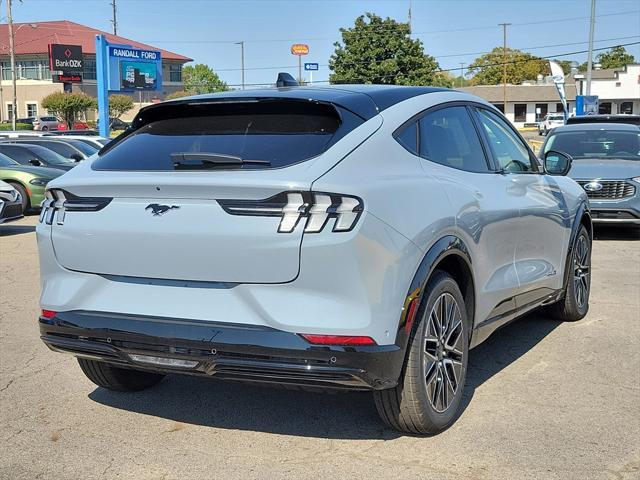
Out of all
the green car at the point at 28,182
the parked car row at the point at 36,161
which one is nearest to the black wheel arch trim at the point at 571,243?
the parked car row at the point at 36,161

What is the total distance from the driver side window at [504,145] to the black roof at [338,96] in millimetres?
874

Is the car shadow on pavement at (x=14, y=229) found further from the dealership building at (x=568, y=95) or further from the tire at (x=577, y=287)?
the dealership building at (x=568, y=95)

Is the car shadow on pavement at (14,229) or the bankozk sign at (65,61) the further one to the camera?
the bankozk sign at (65,61)

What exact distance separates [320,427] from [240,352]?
1.00 meters

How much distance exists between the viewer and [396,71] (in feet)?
208

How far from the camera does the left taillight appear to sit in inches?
146

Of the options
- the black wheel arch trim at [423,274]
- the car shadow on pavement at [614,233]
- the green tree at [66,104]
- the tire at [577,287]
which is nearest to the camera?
the black wheel arch trim at [423,274]

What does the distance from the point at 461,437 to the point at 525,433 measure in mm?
345

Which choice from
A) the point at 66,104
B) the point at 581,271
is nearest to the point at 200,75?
the point at 66,104

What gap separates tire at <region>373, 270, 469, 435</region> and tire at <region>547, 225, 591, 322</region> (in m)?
2.25

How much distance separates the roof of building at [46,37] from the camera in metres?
74.9

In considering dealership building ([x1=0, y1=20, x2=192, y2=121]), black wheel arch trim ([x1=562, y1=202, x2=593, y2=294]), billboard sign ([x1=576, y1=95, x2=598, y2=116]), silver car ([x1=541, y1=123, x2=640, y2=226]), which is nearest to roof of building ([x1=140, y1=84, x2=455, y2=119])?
black wheel arch trim ([x1=562, y1=202, x2=593, y2=294])

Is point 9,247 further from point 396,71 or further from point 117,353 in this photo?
point 396,71

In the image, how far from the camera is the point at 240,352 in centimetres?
339
